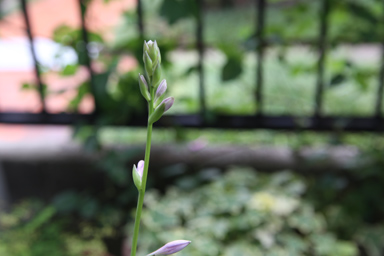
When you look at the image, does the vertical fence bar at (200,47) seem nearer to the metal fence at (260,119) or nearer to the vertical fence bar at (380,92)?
the metal fence at (260,119)

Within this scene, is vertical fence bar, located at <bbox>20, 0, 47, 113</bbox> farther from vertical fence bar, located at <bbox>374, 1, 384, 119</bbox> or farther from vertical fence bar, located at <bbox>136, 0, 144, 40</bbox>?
vertical fence bar, located at <bbox>374, 1, 384, 119</bbox>

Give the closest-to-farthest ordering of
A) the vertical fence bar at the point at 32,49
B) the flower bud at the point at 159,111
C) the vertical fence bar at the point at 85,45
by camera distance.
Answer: the flower bud at the point at 159,111 < the vertical fence bar at the point at 85,45 < the vertical fence bar at the point at 32,49

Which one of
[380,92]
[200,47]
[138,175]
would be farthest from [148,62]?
[380,92]

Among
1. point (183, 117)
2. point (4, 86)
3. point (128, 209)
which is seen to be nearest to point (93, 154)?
point (128, 209)

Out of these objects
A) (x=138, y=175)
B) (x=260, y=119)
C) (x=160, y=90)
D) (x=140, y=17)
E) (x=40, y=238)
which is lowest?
(x=40, y=238)

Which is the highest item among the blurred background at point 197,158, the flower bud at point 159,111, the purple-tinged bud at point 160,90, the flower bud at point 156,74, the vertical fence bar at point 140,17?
the vertical fence bar at point 140,17

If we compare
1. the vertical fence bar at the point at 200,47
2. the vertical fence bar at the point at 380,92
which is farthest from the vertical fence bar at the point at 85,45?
the vertical fence bar at the point at 380,92

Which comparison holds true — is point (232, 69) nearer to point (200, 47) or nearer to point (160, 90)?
point (200, 47)

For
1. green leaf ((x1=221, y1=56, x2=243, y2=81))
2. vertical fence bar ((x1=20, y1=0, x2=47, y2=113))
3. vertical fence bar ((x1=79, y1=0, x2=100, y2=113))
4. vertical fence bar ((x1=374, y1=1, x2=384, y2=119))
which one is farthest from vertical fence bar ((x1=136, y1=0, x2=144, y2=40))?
vertical fence bar ((x1=374, y1=1, x2=384, y2=119))

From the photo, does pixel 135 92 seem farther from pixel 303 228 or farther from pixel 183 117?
pixel 303 228
